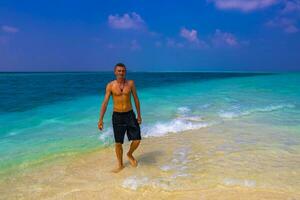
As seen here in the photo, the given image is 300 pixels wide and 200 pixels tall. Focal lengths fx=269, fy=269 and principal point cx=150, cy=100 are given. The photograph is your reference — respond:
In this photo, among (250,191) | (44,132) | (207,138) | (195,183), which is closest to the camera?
(250,191)

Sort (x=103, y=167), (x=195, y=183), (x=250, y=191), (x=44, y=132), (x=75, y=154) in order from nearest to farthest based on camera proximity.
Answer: (x=250, y=191)
(x=195, y=183)
(x=103, y=167)
(x=75, y=154)
(x=44, y=132)

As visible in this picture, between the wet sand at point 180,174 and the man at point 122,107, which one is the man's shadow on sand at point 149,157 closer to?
the wet sand at point 180,174

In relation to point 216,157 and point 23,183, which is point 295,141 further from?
point 23,183

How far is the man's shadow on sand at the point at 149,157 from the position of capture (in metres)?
5.71

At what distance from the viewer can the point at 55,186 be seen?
15.5ft

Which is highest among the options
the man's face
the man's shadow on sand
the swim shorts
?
the man's face

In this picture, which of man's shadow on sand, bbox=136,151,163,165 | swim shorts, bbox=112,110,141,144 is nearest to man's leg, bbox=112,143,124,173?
swim shorts, bbox=112,110,141,144

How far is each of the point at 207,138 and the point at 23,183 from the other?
15.2 feet

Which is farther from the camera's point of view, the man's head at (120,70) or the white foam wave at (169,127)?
the white foam wave at (169,127)

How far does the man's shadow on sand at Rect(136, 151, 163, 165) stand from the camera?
5.71 meters

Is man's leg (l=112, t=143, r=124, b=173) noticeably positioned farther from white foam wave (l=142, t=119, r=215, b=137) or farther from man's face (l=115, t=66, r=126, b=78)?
white foam wave (l=142, t=119, r=215, b=137)

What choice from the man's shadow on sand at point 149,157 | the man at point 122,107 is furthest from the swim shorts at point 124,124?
the man's shadow on sand at point 149,157

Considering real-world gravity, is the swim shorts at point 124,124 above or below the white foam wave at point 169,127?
above

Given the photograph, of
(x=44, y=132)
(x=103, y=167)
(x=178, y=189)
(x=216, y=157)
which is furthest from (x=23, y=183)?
(x=44, y=132)
